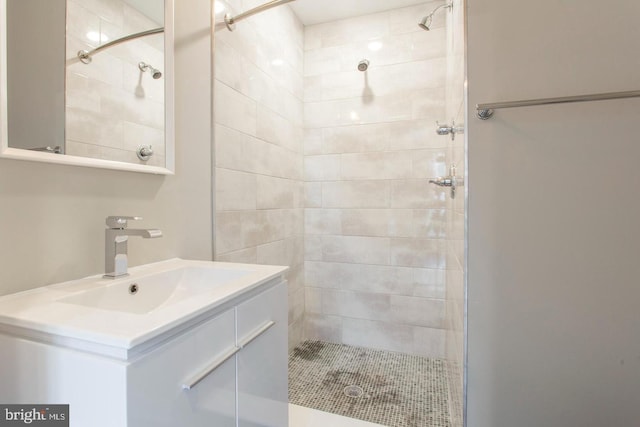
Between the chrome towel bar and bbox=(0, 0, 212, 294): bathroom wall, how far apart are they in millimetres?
1214

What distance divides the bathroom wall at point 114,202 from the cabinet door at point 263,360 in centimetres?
53

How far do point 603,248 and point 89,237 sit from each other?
167 cm

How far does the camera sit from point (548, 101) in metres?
0.95

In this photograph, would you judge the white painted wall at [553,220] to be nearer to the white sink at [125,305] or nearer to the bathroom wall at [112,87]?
the white sink at [125,305]

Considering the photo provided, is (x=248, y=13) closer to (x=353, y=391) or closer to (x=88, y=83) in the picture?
(x=88, y=83)

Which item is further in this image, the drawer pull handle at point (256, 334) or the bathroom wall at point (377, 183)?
the bathroom wall at point (377, 183)

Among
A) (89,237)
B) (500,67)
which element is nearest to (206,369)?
(89,237)

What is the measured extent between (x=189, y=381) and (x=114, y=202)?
70cm

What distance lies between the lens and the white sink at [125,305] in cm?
55

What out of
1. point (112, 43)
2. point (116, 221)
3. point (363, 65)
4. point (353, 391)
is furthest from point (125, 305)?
point (363, 65)

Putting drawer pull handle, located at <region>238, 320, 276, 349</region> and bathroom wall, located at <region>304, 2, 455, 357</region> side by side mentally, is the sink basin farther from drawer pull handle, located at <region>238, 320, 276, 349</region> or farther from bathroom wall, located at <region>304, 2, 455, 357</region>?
bathroom wall, located at <region>304, 2, 455, 357</region>

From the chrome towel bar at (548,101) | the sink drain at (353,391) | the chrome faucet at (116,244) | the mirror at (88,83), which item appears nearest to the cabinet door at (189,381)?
the chrome faucet at (116,244)

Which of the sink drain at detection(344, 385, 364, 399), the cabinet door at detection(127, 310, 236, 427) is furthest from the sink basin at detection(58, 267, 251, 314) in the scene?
the sink drain at detection(344, 385, 364, 399)

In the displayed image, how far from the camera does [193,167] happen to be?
139cm
